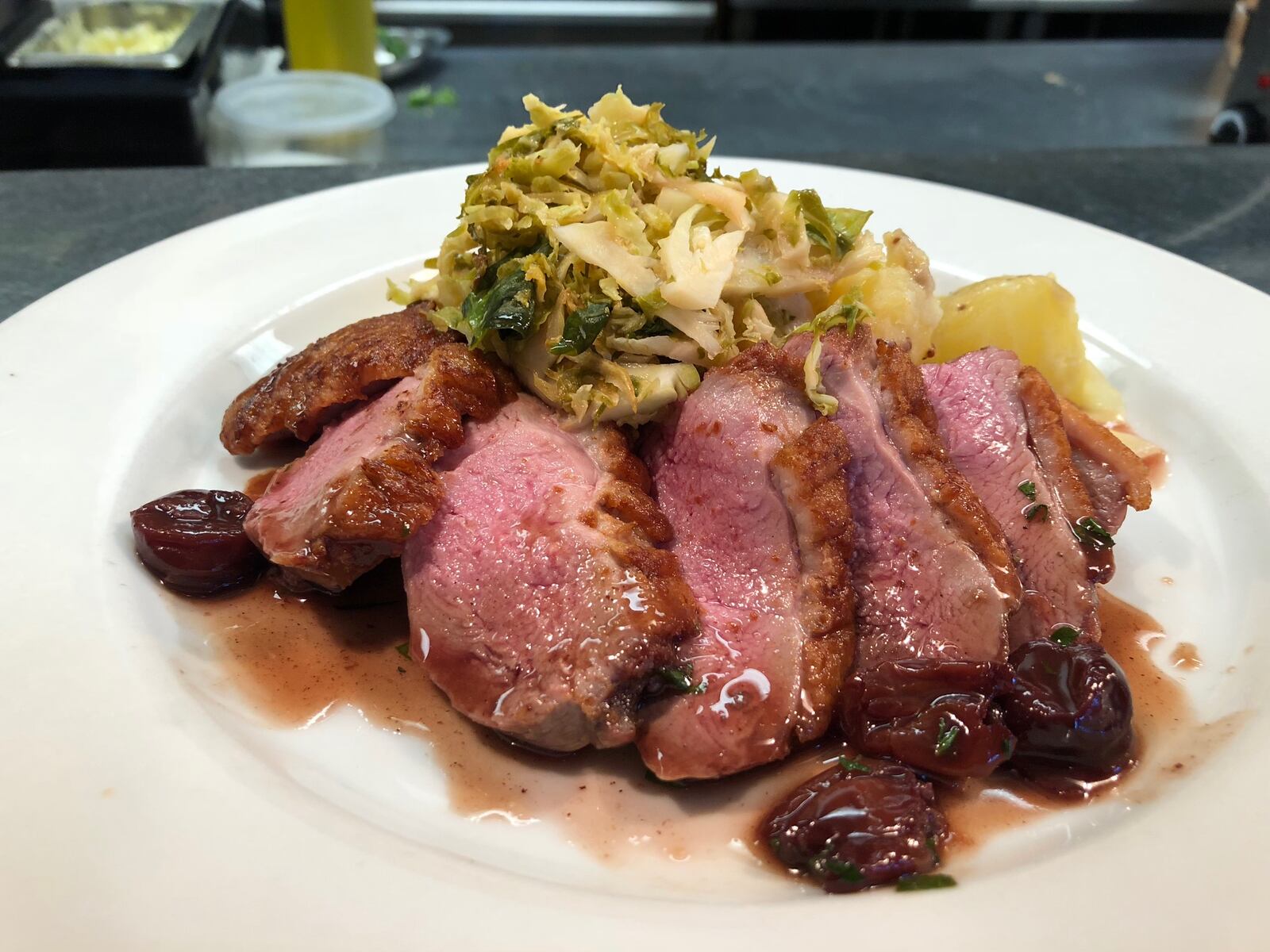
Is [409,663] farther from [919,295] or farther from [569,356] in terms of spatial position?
[919,295]

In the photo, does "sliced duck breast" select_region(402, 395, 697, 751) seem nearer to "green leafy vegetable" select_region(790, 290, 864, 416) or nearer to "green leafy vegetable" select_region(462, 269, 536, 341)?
"green leafy vegetable" select_region(462, 269, 536, 341)

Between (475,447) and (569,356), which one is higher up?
(569,356)

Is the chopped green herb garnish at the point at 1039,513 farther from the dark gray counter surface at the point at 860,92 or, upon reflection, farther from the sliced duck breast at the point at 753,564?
the dark gray counter surface at the point at 860,92

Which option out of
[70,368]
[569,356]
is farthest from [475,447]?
[70,368]

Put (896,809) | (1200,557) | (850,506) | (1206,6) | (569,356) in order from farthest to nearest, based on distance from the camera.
Result: (1206,6), (1200,557), (569,356), (850,506), (896,809)

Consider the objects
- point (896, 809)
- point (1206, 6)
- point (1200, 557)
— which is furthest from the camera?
point (1206, 6)

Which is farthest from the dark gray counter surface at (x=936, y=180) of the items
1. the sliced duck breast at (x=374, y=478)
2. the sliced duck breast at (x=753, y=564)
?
the sliced duck breast at (x=753, y=564)

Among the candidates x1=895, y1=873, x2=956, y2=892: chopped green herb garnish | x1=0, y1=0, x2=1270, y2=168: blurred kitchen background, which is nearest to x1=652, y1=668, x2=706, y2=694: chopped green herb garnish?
x1=895, y1=873, x2=956, y2=892: chopped green herb garnish
